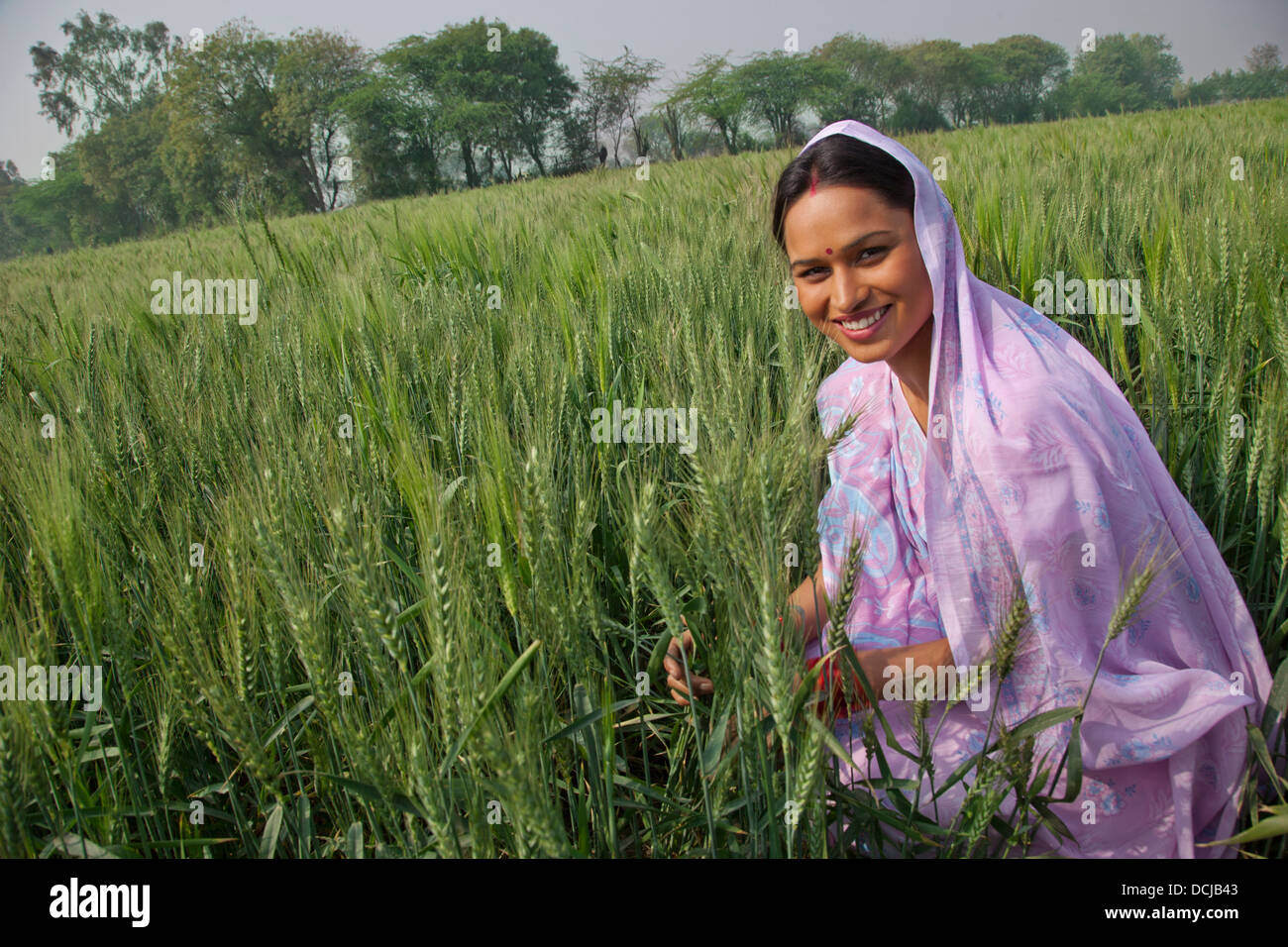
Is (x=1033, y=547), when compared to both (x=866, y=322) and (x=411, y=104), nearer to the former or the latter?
(x=866, y=322)

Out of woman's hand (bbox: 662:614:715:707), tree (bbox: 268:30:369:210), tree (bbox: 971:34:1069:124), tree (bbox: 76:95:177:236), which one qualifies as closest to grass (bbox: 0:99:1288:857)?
woman's hand (bbox: 662:614:715:707)

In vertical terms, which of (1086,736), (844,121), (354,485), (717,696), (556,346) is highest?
(844,121)

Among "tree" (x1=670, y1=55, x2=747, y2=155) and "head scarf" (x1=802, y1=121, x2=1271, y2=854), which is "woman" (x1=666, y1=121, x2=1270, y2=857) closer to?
"head scarf" (x1=802, y1=121, x2=1271, y2=854)

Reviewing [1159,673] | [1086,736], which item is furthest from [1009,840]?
[1159,673]

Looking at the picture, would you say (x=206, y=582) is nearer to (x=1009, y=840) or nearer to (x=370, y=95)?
(x=1009, y=840)

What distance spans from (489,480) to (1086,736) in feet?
3.52

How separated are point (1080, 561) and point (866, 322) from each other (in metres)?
0.59

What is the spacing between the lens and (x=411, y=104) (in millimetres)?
30234

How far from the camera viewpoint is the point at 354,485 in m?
1.28

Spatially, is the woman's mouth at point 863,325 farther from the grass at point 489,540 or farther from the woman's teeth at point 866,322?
the grass at point 489,540

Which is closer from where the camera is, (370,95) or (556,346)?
(556,346)

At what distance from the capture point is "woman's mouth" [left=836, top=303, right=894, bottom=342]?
139 cm

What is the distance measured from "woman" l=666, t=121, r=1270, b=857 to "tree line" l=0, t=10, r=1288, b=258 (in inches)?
476

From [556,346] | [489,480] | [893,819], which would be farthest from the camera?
[556,346]
